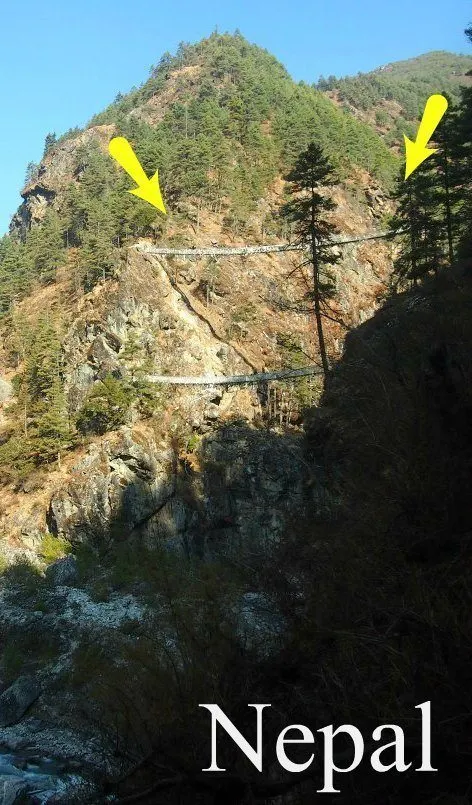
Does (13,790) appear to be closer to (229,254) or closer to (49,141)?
(229,254)

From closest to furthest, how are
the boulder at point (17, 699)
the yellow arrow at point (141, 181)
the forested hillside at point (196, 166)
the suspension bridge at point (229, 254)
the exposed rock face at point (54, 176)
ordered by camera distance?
1. the boulder at point (17, 699)
2. the suspension bridge at point (229, 254)
3. the yellow arrow at point (141, 181)
4. the forested hillside at point (196, 166)
5. the exposed rock face at point (54, 176)

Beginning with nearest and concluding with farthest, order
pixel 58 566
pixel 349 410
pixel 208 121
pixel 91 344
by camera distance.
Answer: pixel 349 410
pixel 58 566
pixel 91 344
pixel 208 121

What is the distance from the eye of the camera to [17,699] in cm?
1906

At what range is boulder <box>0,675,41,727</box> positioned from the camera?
18594 mm

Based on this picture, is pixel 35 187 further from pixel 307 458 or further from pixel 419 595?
pixel 419 595

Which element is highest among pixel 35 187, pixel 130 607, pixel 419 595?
pixel 35 187

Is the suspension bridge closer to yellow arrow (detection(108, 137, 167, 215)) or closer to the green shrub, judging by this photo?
yellow arrow (detection(108, 137, 167, 215))

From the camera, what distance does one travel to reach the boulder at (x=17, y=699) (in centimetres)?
1859

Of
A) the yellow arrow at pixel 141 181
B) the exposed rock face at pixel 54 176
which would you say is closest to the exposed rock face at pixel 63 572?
the yellow arrow at pixel 141 181

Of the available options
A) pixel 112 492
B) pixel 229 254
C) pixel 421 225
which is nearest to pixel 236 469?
pixel 112 492

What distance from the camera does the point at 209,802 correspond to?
710 centimetres

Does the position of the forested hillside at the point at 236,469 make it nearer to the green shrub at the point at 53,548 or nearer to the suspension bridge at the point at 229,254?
the green shrub at the point at 53,548

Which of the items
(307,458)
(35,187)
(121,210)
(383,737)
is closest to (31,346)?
(121,210)

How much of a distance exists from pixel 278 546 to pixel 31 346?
31.8 metres
